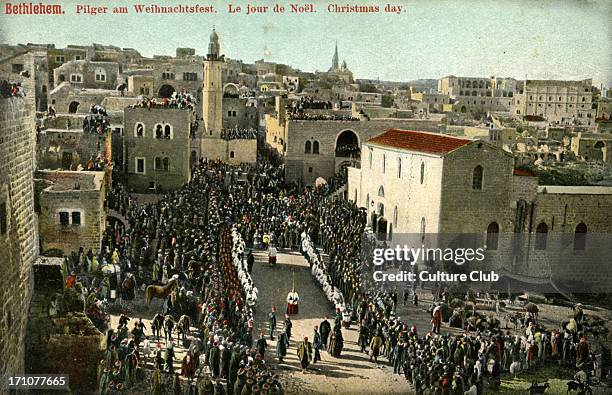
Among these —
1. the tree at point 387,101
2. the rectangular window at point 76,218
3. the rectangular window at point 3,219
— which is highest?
the tree at point 387,101

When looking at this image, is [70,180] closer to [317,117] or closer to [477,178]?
[477,178]

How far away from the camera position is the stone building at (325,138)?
15.1 m

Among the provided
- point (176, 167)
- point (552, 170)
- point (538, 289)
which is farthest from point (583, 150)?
point (176, 167)

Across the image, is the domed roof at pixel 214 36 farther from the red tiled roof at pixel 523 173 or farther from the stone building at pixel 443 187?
the red tiled roof at pixel 523 173

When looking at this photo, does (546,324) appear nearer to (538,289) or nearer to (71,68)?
(538,289)

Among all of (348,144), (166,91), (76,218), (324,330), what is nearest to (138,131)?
(166,91)

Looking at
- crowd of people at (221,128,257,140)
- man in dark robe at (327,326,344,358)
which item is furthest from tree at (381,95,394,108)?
man in dark robe at (327,326,344,358)

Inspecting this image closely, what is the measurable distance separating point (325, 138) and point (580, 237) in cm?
653

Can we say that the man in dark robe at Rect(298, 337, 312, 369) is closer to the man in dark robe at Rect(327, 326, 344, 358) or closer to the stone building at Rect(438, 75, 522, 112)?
the man in dark robe at Rect(327, 326, 344, 358)

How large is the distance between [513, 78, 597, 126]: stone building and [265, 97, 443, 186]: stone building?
2.98m

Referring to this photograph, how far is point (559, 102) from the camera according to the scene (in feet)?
40.3

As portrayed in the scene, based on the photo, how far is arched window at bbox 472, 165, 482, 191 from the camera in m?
11.1

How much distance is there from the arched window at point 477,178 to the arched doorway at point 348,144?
4.86 metres

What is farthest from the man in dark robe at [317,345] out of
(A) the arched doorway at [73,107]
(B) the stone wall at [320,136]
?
(A) the arched doorway at [73,107]
